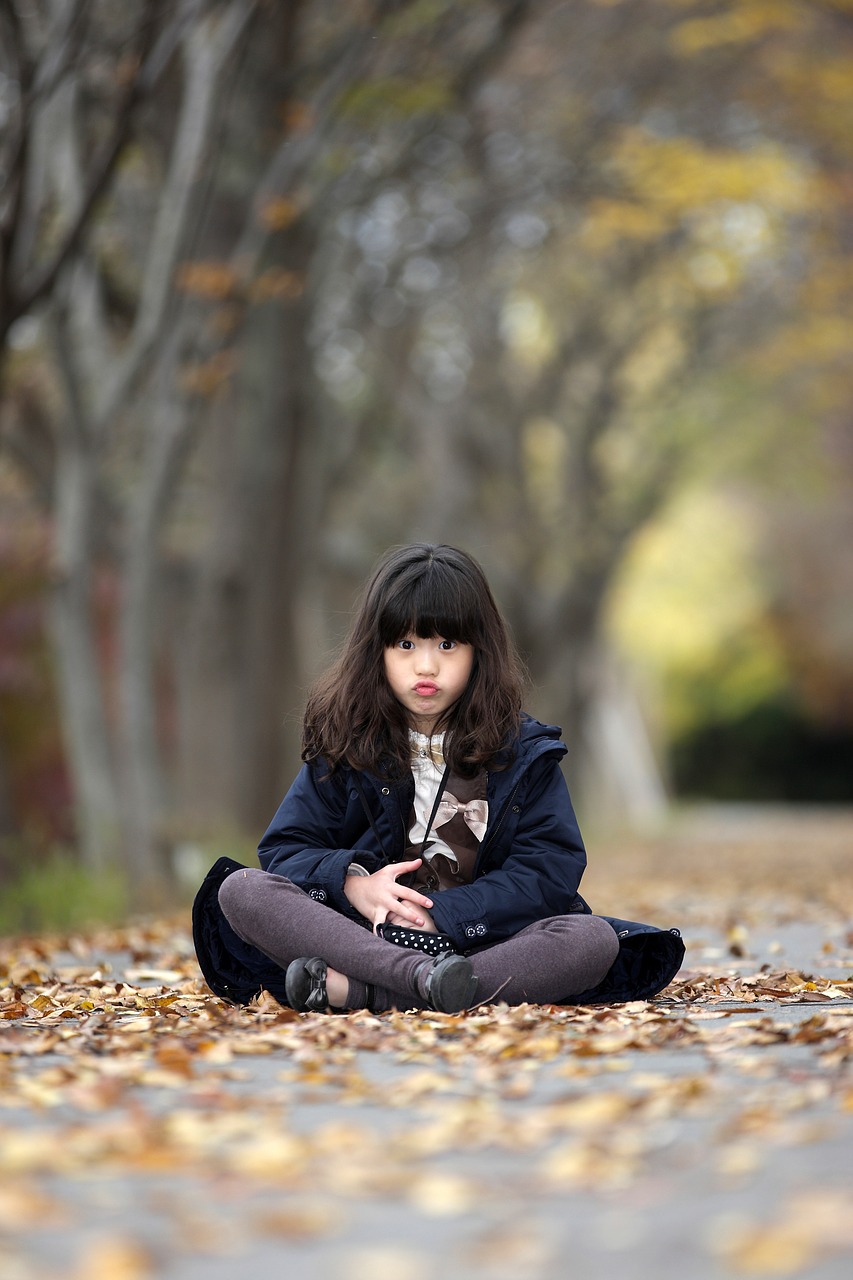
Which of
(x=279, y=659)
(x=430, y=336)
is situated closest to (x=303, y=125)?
(x=279, y=659)

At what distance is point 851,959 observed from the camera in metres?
5.61

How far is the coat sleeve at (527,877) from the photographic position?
163 inches

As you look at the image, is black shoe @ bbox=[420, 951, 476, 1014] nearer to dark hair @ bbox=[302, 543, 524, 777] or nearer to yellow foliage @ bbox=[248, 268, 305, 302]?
dark hair @ bbox=[302, 543, 524, 777]

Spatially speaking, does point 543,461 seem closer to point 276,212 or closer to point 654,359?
point 654,359

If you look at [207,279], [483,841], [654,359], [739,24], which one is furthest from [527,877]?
[654,359]

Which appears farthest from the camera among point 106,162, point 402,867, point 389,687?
point 106,162

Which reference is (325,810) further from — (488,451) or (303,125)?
(488,451)

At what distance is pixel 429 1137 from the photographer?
2662 mm

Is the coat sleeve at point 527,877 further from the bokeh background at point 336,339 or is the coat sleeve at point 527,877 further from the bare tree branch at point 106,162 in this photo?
the bare tree branch at point 106,162

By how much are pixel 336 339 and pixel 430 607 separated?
12.1m

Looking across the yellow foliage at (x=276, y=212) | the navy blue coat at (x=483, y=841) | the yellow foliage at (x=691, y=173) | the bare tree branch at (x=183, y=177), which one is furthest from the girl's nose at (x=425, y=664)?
the yellow foliage at (x=691, y=173)

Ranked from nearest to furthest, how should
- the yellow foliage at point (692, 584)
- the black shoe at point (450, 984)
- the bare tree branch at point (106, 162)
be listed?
the black shoe at point (450, 984), the bare tree branch at point (106, 162), the yellow foliage at point (692, 584)

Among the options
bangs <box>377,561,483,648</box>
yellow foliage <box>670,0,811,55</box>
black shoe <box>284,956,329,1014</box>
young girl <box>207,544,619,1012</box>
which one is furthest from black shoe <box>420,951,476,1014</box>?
yellow foliage <box>670,0,811,55</box>

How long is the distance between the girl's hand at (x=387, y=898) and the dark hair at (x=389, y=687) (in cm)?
31
